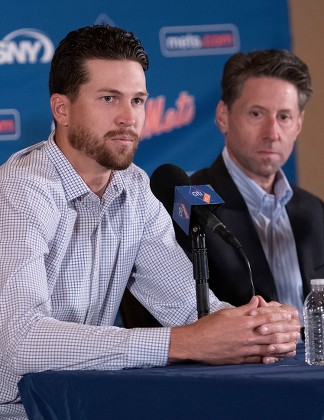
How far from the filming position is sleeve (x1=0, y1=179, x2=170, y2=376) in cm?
202

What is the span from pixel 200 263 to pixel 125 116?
490 millimetres

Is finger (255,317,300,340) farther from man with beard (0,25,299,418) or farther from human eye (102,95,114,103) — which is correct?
human eye (102,95,114,103)

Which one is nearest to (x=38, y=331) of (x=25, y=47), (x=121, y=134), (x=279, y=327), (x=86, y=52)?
(x=279, y=327)

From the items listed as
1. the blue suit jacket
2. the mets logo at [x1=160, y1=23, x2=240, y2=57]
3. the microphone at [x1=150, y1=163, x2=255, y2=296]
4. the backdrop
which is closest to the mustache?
the microphone at [x1=150, y1=163, x2=255, y2=296]

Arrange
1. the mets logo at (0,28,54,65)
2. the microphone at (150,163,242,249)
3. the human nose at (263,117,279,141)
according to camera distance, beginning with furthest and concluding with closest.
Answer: the mets logo at (0,28,54,65)
the human nose at (263,117,279,141)
the microphone at (150,163,242,249)

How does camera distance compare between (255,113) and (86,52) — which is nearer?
(86,52)

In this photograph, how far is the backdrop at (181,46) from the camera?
4098 mm

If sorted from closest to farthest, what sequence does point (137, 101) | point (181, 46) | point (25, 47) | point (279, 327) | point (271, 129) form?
point (279, 327) → point (137, 101) → point (271, 129) → point (25, 47) → point (181, 46)

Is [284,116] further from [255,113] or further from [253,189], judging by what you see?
[253,189]

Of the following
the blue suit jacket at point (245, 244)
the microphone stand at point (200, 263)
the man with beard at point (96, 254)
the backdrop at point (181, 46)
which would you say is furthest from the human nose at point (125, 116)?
the backdrop at point (181, 46)

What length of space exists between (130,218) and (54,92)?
41cm

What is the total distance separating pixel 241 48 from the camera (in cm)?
432

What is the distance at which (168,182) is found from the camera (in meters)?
2.44

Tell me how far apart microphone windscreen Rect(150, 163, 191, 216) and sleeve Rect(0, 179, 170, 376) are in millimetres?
347
